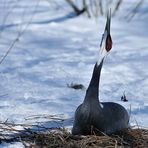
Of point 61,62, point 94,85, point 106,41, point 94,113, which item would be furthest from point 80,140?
point 61,62

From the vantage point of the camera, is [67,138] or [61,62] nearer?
[67,138]

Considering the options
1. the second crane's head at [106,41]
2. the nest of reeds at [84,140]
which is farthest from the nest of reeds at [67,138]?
the second crane's head at [106,41]

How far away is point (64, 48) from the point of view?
22.8 feet

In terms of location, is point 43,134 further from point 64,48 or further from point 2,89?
point 64,48

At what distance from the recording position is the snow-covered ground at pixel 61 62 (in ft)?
15.7

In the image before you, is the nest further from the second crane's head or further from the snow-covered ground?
the second crane's head

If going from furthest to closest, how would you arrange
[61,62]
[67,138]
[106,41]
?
[61,62]
[67,138]
[106,41]

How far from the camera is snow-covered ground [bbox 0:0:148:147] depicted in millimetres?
4785

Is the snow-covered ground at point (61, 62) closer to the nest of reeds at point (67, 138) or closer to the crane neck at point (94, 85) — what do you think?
the nest of reeds at point (67, 138)

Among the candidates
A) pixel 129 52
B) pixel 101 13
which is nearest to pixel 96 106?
pixel 129 52

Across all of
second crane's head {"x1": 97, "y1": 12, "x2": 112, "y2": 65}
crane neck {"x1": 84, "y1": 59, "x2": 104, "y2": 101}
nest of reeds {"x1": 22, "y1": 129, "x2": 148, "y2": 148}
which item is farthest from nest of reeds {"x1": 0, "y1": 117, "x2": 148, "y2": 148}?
second crane's head {"x1": 97, "y1": 12, "x2": 112, "y2": 65}

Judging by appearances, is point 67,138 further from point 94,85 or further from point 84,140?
point 94,85

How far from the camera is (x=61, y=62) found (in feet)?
20.5

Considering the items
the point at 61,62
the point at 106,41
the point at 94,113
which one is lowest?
the point at 94,113
